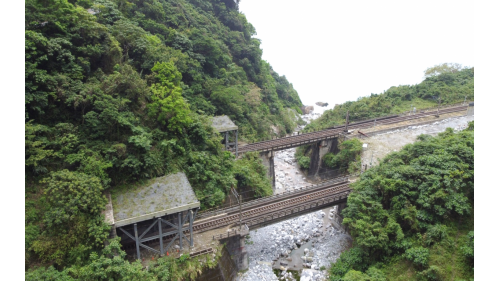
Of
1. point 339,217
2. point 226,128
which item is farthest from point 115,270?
point 339,217

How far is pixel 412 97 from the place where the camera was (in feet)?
169

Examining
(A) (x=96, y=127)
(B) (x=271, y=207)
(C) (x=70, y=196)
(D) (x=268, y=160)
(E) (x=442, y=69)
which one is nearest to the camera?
(C) (x=70, y=196)

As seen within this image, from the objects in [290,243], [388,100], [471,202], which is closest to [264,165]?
[290,243]

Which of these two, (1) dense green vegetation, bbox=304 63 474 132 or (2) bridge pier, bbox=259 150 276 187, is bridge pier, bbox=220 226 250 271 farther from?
(1) dense green vegetation, bbox=304 63 474 132

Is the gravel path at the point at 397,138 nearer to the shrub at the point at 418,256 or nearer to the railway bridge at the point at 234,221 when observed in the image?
the railway bridge at the point at 234,221

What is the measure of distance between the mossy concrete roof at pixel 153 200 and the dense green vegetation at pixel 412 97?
83.4 ft

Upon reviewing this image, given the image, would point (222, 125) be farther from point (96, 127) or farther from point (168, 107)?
point (96, 127)

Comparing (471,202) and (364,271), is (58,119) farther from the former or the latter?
(471,202)

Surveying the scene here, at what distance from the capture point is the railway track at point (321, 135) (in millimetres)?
32500

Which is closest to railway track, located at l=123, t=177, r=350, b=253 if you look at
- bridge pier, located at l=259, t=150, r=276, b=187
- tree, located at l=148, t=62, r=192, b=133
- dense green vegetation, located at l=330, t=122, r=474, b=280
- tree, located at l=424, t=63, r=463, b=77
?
dense green vegetation, located at l=330, t=122, r=474, b=280

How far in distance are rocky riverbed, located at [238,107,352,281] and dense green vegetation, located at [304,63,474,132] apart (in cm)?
1594

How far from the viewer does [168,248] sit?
744 inches

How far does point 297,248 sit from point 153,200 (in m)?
13.7

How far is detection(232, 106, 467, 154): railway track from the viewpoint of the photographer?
32500 mm
